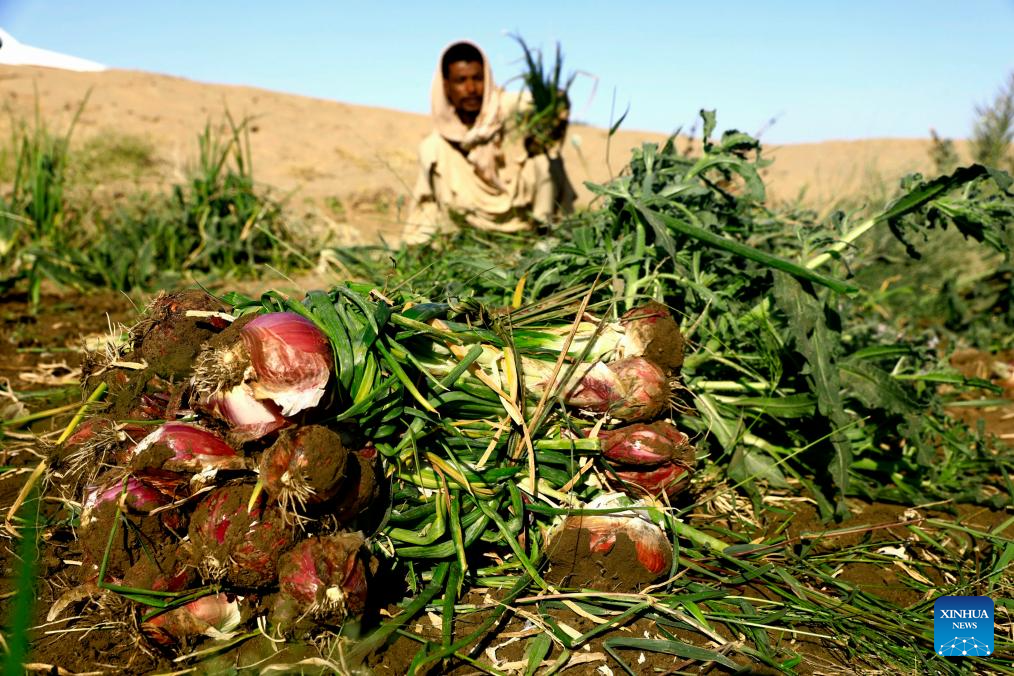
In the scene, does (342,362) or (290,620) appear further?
(342,362)

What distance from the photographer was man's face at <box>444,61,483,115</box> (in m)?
4.76

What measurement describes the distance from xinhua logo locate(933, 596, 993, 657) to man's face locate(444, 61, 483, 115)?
4078 millimetres

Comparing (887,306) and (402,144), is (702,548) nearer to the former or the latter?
(887,306)

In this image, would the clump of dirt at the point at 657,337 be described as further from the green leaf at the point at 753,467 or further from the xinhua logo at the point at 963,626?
the xinhua logo at the point at 963,626

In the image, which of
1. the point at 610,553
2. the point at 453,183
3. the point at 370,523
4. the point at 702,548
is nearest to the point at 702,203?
the point at 702,548

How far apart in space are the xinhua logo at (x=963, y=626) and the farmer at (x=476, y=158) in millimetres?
3409

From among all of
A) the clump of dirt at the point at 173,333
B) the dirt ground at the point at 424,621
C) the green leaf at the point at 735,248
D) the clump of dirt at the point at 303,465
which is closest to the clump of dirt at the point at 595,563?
the dirt ground at the point at 424,621

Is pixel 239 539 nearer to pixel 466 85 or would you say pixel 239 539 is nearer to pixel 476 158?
pixel 476 158

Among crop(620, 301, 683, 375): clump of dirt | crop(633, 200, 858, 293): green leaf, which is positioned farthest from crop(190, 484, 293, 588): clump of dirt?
crop(633, 200, 858, 293): green leaf

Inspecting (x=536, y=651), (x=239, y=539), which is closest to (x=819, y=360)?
(x=536, y=651)

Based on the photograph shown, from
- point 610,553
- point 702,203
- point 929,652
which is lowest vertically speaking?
point 929,652

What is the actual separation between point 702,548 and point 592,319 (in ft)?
2.33

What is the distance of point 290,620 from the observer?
4.71 feet

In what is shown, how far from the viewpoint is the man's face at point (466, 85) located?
4762mm
